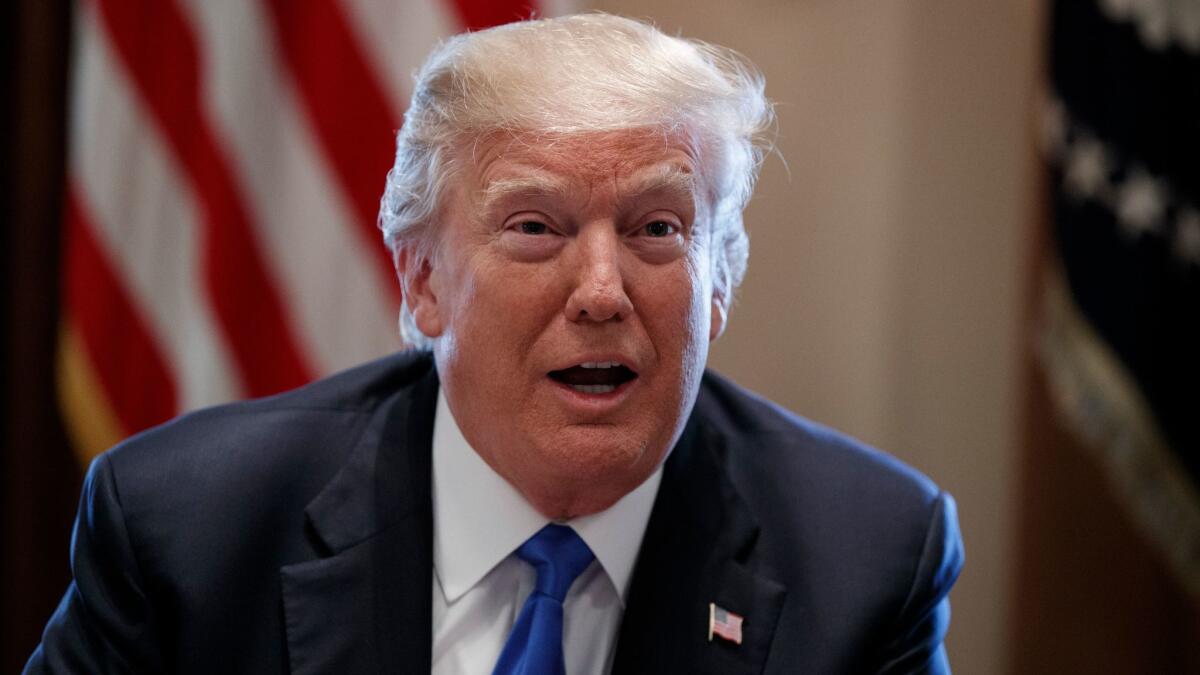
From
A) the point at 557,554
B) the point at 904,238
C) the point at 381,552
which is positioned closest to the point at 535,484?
the point at 557,554

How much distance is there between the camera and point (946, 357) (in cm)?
343

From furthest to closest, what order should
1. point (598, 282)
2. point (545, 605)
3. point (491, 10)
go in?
point (491, 10), point (545, 605), point (598, 282)

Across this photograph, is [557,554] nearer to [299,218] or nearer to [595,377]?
[595,377]

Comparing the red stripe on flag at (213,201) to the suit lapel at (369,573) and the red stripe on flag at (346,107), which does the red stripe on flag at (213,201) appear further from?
the suit lapel at (369,573)

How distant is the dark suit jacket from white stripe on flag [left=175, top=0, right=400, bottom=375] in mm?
1029

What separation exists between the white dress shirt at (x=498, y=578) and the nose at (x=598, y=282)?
33 cm

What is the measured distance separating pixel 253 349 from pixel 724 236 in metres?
1.52

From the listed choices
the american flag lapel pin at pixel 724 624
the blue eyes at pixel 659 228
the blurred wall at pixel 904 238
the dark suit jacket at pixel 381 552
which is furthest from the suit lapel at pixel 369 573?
the blurred wall at pixel 904 238

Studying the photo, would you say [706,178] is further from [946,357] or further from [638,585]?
[946,357]

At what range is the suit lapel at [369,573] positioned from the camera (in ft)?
5.61

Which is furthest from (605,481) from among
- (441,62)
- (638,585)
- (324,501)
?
(441,62)

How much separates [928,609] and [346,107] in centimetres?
188

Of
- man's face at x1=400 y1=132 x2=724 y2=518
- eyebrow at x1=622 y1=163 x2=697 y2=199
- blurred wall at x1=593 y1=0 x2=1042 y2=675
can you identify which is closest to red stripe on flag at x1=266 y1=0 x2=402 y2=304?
blurred wall at x1=593 y1=0 x2=1042 y2=675

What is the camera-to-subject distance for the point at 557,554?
5.85ft
